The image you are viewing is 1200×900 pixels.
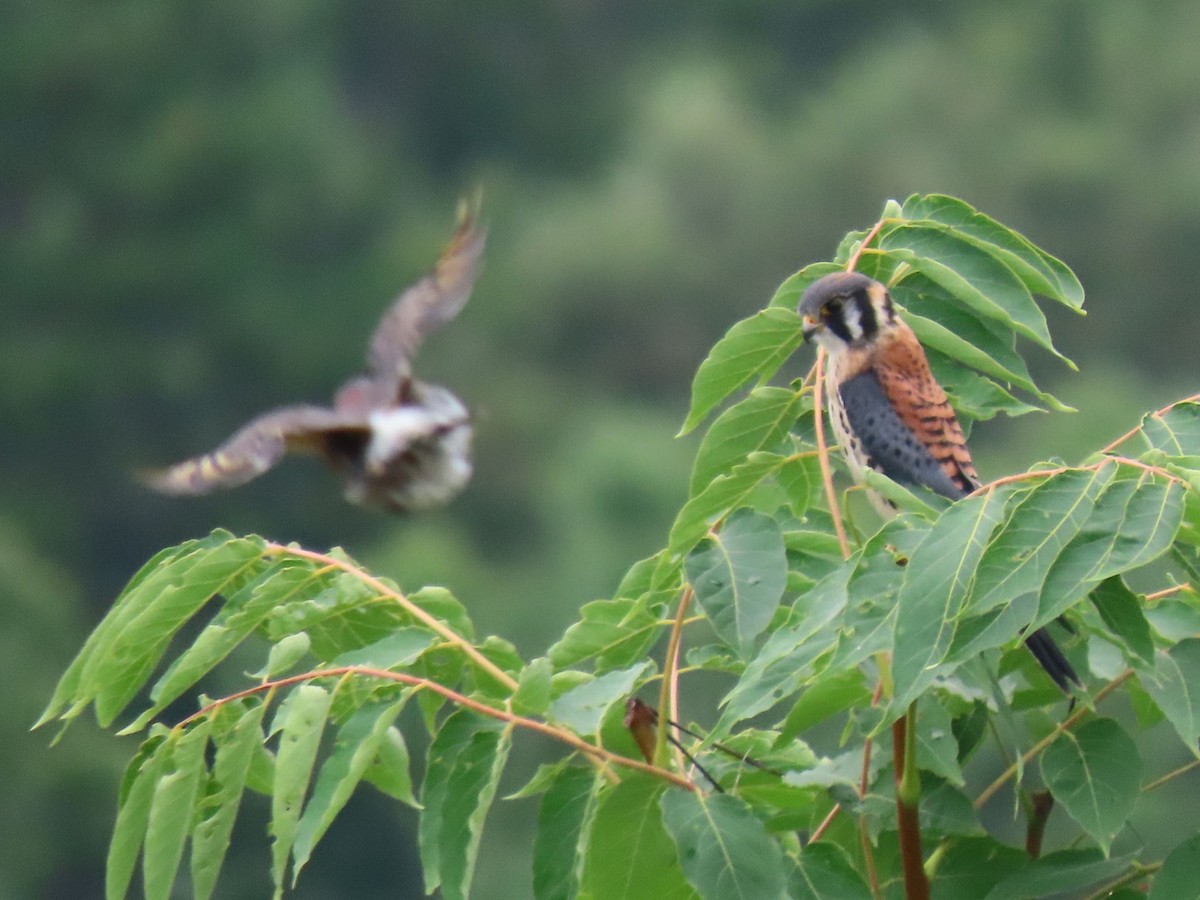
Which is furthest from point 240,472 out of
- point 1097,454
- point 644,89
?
point 644,89

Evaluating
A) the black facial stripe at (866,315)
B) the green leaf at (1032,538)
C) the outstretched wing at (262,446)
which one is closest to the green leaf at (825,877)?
the green leaf at (1032,538)

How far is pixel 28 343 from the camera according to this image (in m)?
33.8

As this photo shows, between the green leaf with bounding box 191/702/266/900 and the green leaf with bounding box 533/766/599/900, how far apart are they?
0.33 metres

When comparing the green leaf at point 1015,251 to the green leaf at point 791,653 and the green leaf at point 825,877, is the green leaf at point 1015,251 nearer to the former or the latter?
the green leaf at point 791,653

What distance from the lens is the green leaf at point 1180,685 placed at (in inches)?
85.0

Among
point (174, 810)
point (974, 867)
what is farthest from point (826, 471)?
point (174, 810)

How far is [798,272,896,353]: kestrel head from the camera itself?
2.78 m

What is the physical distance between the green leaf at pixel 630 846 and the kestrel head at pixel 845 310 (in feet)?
2.45

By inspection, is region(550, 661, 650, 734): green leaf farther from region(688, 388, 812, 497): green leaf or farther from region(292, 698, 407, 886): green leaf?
region(688, 388, 812, 497): green leaf

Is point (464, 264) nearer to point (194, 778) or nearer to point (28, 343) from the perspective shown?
point (194, 778)

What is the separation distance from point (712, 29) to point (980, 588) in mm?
49799

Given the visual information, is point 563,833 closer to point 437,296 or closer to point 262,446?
point 262,446

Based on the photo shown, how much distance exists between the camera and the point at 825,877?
90.6 inches

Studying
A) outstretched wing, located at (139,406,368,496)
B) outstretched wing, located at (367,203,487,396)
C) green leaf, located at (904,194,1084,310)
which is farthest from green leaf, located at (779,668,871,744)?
outstretched wing, located at (367,203,487,396)
